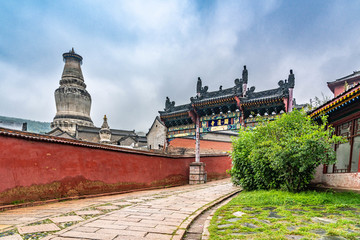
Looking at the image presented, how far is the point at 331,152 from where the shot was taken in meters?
6.23

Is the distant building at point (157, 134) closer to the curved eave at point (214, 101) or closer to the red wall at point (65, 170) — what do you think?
the curved eave at point (214, 101)

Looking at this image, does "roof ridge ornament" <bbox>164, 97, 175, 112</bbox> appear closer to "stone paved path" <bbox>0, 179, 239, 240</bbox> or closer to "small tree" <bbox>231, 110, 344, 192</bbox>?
"small tree" <bbox>231, 110, 344, 192</bbox>

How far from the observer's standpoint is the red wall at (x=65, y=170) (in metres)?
5.49

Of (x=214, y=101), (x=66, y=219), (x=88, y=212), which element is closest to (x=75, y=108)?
(x=214, y=101)

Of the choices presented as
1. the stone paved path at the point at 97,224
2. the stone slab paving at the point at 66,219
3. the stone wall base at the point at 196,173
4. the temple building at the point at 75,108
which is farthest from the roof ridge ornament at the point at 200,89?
the temple building at the point at 75,108

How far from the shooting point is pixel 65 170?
22.7 feet

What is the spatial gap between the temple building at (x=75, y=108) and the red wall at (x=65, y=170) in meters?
21.4

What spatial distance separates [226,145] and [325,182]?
59.9 feet

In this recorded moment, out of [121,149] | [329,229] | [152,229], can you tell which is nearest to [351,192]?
[329,229]

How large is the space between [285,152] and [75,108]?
32.3 metres

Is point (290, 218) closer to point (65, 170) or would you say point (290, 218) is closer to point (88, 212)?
point (88, 212)

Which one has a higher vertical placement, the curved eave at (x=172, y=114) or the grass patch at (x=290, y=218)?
the curved eave at (x=172, y=114)

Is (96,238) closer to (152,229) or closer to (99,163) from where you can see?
(152,229)

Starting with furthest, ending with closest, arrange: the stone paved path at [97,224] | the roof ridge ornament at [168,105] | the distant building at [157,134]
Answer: the distant building at [157,134]
the roof ridge ornament at [168,105]
the stone paved path at [97,224]
